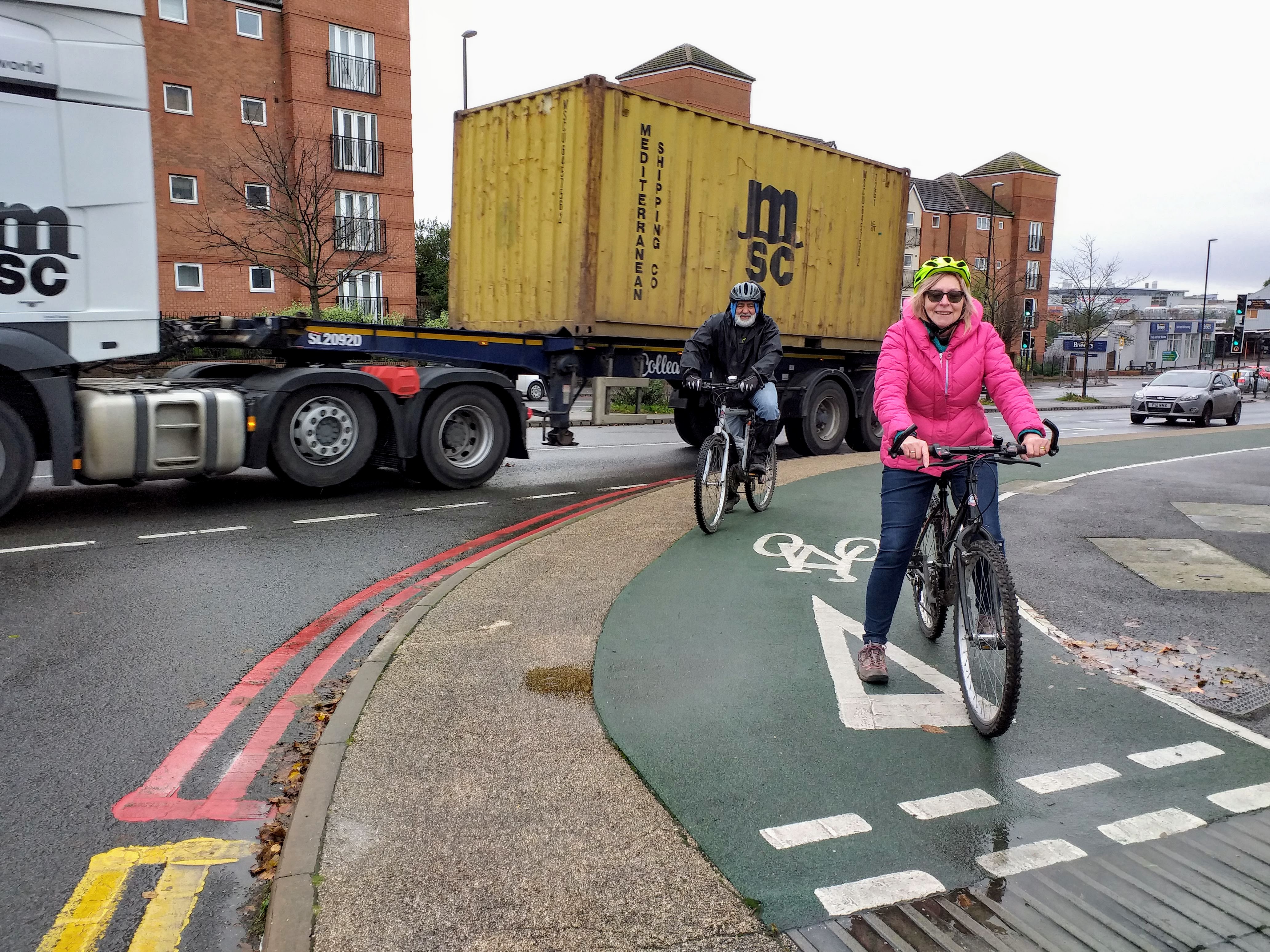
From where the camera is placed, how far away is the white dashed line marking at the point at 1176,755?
149 inches

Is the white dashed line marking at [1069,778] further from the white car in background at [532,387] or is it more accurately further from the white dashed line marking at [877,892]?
the white car in background at [532,387]

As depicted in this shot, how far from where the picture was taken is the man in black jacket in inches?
317

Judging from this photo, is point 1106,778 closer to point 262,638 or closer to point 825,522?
point 262,638

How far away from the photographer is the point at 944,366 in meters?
4.32

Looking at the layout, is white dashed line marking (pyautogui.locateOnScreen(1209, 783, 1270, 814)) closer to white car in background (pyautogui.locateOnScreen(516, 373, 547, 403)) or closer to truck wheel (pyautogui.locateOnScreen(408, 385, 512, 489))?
truck wheel (pyautogui.locateOnScreen(408, 385, 512, 489))

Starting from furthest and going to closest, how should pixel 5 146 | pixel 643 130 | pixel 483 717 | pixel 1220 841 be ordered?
pixel 643 130, pixel 5 146, pixel 483 717, pixel 1220 841

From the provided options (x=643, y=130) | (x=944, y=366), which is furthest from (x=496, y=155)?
(x=944, y=366)

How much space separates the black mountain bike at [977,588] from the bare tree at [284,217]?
71.9 feet

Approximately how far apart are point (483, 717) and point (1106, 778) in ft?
7.99

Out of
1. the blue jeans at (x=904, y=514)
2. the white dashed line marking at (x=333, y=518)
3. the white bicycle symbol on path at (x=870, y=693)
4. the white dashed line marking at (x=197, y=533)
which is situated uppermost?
the blue jeans at (x=904, y=514)

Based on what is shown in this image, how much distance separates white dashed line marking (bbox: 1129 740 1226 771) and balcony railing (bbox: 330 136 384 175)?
3110cm

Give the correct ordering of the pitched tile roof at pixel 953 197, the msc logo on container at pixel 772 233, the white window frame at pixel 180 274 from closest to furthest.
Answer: the msc logo on container at pixel 772 233 < the white window frame at pixel 180 274 < the pitched tile roof at pixel 953 197

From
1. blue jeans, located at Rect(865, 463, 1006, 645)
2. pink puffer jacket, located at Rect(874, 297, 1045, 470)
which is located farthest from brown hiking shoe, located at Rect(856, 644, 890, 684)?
pink puffer jacket, located at Rect(874, 297, 1045, 470)

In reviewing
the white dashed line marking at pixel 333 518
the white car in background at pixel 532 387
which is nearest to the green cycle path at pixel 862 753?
the white dashed line marking at pixel 333 518
